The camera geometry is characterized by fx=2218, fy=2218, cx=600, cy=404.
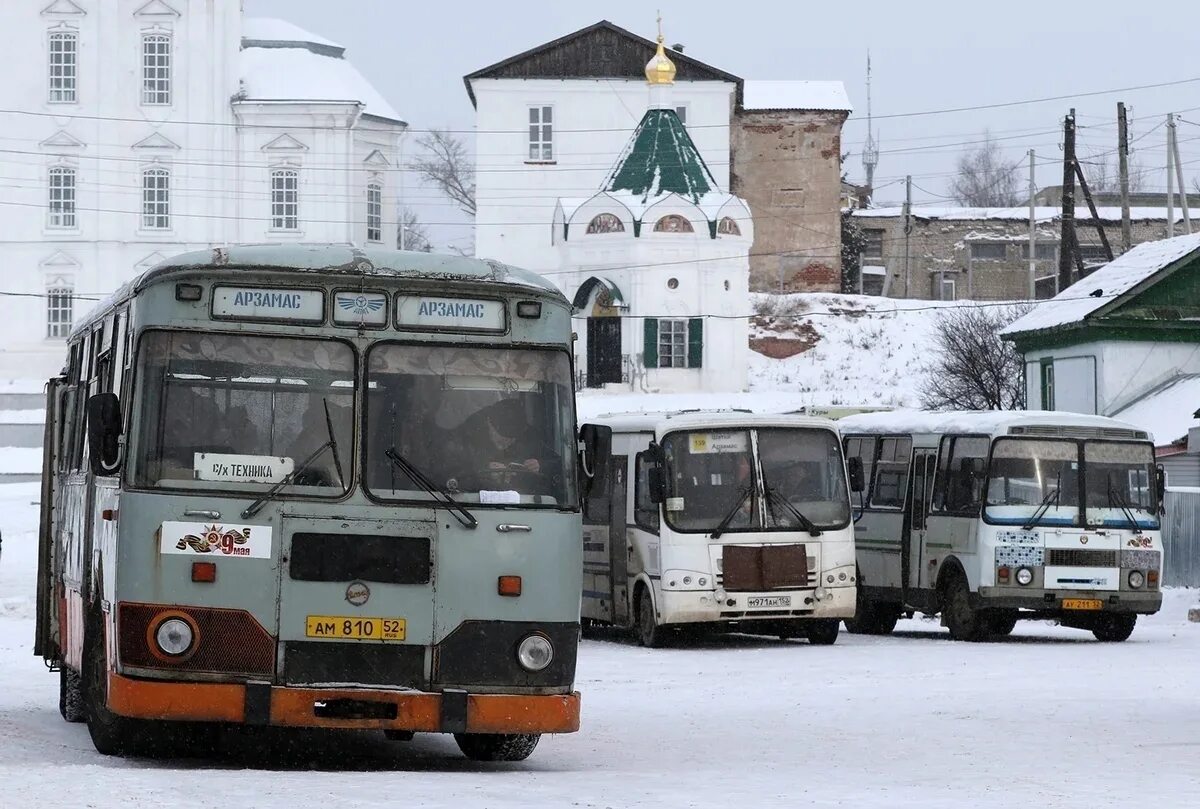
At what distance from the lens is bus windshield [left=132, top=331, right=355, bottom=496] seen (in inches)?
452

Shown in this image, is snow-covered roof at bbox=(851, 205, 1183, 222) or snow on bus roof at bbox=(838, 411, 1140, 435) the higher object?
snow-covered roof at bbox=(851, 205, 1183, 222)

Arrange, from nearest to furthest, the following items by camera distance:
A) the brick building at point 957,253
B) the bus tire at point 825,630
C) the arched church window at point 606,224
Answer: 1. the bus tire at point 825,630
2. the arched church window at point 606,224
3. the brick building at point 957,253

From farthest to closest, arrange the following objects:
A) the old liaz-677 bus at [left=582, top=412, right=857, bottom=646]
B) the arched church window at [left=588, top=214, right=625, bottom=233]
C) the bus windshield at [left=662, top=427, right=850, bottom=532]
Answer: the arched church window at [left=588, top=214, right=625, bottom=233]
the bus windshield at [left=662, top=427, right=850, bottom=532]
the old liaz-677 bus at [left=582, top=412, right=857, bottom=646]

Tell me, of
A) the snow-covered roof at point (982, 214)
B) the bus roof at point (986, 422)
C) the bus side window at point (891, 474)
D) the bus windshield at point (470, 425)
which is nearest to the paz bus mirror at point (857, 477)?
the bus roof at point (986, 422)

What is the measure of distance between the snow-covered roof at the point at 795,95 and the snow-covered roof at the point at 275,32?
634 inches

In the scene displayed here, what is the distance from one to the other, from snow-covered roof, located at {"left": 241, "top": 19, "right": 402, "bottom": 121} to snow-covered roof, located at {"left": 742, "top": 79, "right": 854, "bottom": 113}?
14.3 meters

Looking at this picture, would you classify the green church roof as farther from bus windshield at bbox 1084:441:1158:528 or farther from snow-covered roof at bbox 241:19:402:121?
bus windshield at bbox 1084:441:1158:528

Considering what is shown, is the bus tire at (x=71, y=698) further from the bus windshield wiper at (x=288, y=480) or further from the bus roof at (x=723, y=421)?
the bus roof at (x=723, y=421)

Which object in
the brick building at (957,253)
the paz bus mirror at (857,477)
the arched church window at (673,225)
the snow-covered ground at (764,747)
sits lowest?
the snow-covered ground at (764,747)

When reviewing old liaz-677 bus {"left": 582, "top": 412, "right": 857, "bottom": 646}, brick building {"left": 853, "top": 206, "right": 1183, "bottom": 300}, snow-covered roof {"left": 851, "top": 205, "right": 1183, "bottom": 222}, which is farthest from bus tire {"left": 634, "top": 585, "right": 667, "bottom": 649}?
snow-covered roof {"left": 851, "top": 205, "right": 1183, "bottom": 222}

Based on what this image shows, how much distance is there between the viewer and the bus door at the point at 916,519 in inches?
1033

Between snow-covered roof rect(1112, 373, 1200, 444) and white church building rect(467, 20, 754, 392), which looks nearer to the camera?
snow-covered roof rect(1112, 373, 1200, 444)

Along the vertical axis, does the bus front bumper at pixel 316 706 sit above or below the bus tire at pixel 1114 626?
above

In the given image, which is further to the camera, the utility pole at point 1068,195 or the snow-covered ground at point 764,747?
the utility pole at point 1068,195
